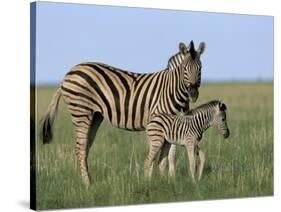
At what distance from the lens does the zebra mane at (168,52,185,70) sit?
40.2ft

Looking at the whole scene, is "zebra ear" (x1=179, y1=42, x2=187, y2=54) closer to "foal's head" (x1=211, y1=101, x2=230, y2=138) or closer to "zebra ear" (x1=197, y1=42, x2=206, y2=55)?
"zebra ear" (x1=197, y1=42, x2=206, y2=55)

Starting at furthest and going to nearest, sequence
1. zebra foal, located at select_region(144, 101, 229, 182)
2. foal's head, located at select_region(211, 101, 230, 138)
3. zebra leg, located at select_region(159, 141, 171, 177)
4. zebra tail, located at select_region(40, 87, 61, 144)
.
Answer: foal's head, located at select_region(211, 101, 230, 138)
zebra leg, located at select_region(159, 141, 171, 177)
zebra foal, located at select_region(144, 101, 229, 182)
zebra tail, located at select_region(40, 87, 61, 144)

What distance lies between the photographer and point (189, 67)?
12227 mm

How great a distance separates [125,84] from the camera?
12078 millimetres

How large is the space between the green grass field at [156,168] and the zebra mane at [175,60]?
19.5 inches

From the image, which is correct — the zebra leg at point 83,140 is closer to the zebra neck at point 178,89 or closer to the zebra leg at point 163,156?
the zebra leg at point 163,156

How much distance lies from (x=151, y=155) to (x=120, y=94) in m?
0.90

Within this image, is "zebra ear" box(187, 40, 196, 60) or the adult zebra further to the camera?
"zebra ear" box(187, 40, 196, 60)

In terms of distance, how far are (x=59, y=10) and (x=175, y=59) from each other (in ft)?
5.74

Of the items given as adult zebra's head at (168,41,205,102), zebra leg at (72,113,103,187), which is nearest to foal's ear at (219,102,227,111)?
adult zebra's head at (168,41,205,102)

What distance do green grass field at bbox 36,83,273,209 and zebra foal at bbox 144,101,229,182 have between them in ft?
0.46

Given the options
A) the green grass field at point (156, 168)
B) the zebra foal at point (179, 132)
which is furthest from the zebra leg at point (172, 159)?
the green grass field at point (156, 168)

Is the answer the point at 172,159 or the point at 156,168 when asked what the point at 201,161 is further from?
the point at 156,168

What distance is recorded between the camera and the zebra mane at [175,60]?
1225 centimetres
